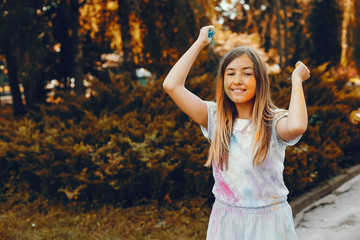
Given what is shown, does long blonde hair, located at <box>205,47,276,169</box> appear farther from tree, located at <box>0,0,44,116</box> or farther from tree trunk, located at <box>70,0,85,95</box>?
A: tree trunk, located at <box>70,0,85,95</box>

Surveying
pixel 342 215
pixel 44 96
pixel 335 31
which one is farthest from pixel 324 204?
pixel 335 31

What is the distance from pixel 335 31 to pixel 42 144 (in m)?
17.5

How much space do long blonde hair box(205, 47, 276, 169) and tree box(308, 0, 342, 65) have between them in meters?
17.6

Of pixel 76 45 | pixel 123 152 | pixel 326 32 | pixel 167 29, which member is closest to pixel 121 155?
pixel 123 152

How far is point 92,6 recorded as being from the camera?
896cm

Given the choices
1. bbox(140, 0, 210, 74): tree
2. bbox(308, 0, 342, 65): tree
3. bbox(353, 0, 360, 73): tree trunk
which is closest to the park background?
bbox(353, 0, 360, 73): tree trunk

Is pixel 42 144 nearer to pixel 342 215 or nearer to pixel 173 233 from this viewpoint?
pixel 173 233

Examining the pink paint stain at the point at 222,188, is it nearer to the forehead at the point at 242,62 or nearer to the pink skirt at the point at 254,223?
the pink skirt at the point at 254,223

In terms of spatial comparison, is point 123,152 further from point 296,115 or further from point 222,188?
point 296,115

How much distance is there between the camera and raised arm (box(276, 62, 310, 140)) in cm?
135

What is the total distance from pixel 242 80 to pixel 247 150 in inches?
12.6

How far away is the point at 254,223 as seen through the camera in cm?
153

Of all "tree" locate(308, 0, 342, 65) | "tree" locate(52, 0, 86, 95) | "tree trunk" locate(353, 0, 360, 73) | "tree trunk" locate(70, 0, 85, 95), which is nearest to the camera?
"tree trunk" locate(353, 0, 360, 73)

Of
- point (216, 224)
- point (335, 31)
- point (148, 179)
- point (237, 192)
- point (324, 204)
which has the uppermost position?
point (335, 31)
